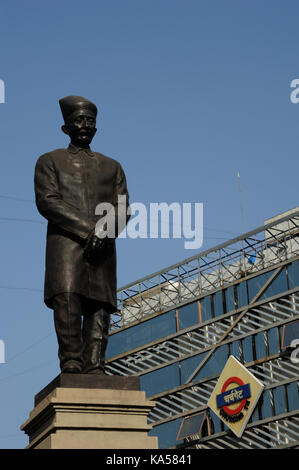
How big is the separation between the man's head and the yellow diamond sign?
116ft

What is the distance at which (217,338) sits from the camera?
49.2m

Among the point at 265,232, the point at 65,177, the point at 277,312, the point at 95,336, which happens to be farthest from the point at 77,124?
the point at 265,232

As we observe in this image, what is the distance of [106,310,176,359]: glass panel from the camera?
5234 centimetres

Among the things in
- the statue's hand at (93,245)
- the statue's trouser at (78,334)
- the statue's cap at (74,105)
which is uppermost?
the statue's cap at (74,105)

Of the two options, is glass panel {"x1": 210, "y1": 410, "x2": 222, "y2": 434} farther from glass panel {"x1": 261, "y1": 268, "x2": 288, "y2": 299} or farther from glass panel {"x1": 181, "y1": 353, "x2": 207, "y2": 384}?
glass panel {"x1": 261, "y1": 268, "x2": 288, "y2": 299}

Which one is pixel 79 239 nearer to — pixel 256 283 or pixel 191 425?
pixel 256 283

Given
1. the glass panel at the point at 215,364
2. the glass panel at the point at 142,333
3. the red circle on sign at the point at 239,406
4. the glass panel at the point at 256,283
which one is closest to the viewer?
the red circle on sign at the point at 239,406

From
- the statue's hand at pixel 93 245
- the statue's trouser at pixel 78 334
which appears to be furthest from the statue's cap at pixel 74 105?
the statue's trouser at pixel 78 334

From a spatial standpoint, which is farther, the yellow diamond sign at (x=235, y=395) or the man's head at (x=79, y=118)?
the yellow diamond sign at (x=235, y=395)

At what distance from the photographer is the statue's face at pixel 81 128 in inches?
411

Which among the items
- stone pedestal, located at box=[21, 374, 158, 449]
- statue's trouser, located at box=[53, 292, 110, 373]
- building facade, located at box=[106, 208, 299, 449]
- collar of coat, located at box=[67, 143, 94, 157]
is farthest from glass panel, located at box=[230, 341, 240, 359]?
stone pedestal, located at box=[21, 374, 158, 449]

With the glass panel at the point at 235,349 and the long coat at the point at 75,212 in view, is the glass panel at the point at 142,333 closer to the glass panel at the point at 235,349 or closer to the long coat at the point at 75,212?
the glass panel at the point at 235,349

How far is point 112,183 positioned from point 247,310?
38027mm
